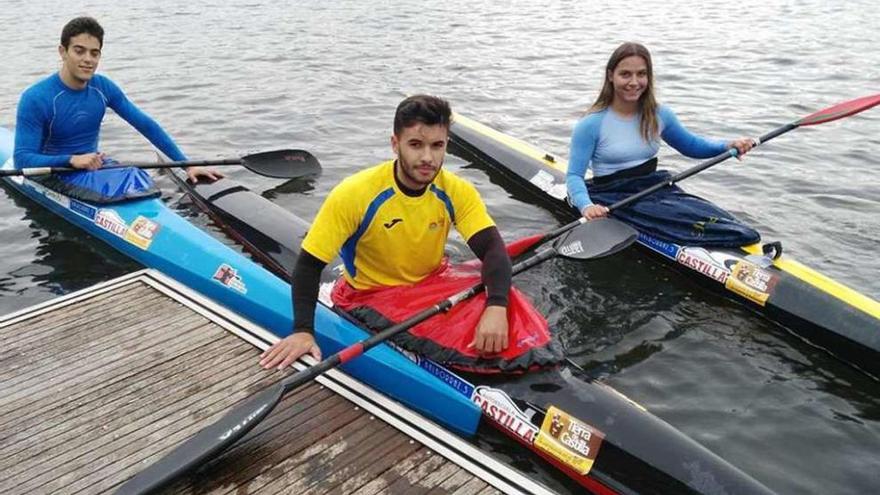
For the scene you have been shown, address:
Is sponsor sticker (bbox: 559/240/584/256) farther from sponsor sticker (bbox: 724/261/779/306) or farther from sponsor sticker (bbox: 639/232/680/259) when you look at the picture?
sponsor sticker (bbox: 724/261/779/306)

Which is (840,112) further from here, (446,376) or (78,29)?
(78,29)

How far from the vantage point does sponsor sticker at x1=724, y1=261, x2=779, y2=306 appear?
534 centimetres

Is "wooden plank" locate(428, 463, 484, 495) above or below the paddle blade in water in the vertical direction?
below

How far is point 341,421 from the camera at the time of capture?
3.67m

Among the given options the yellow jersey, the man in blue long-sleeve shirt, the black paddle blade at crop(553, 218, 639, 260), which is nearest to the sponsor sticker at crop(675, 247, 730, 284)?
the black paddle blade at crop(553, 218, 639, 260)

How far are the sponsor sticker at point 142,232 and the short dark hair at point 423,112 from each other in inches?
124

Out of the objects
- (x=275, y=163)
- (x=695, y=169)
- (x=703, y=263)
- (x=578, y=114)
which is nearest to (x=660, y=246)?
(x=703, y=263)

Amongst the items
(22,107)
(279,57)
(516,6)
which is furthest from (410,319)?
(516,6)

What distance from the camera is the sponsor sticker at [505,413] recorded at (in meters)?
3.91

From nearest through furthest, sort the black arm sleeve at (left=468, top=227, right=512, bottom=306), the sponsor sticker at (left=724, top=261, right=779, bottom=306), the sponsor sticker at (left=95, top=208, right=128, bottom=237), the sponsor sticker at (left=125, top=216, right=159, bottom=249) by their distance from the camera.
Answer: the black arm sleeve at (left=468, top=227, right=512, bottom=306), the sponsor sticker at (left=724, top=261, right=779, bottom=306), the sponsor sticker at (left=125, top=216, right=159, bottom=249), the sponsor sticker at (left=95, top=208, right=128, bottom=237)

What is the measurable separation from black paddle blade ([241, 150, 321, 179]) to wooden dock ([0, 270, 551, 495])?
2810 mm

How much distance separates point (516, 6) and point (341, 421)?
61.9ft

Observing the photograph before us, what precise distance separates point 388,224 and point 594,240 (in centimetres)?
194

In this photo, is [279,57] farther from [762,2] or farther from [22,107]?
[762,2]
